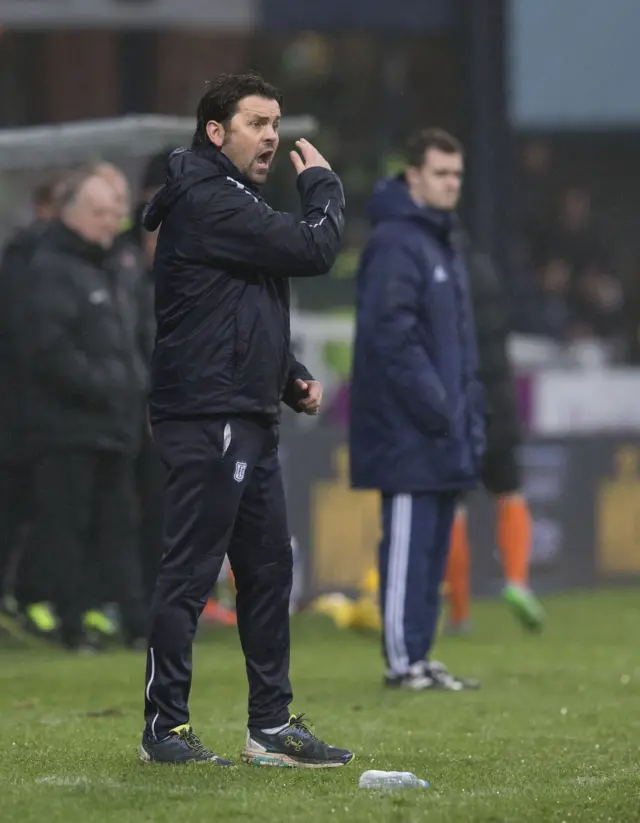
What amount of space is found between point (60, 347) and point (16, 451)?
79 cm

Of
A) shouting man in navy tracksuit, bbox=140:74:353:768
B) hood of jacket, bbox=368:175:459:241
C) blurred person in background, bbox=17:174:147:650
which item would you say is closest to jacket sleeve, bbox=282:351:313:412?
shouting man in navy tracksuit, bbox=140:74:353:768

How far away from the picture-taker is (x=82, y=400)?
36.8 feet

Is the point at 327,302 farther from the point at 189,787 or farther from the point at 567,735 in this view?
the point at 189,787

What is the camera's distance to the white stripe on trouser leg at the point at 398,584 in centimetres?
938

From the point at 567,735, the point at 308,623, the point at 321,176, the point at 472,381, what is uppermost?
the point at 321,176

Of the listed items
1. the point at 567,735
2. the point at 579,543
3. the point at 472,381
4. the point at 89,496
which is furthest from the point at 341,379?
the point at 567,735

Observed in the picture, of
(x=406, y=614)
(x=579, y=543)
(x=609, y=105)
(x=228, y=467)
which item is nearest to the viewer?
(x=228, y=467)

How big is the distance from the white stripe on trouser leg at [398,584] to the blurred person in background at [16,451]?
2.77 metres

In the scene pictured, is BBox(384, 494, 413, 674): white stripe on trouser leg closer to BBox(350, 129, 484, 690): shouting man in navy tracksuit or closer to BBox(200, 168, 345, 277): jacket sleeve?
BBox(350, 129, 484, 690): shouting man in navy tracksuit

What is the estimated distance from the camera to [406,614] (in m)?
9.38

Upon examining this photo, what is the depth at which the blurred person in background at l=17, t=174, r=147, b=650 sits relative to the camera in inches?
441

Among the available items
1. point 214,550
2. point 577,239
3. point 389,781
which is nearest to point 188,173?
point 214,550

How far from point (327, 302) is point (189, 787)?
10.4 m

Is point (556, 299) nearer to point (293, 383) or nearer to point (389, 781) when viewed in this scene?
point (293, 383)
